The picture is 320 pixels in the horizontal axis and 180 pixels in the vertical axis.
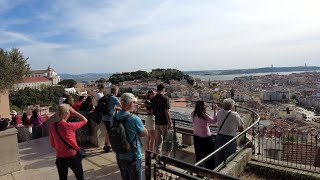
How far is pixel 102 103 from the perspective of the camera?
6.47 metres

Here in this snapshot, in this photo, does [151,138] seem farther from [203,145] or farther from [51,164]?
[51,164]

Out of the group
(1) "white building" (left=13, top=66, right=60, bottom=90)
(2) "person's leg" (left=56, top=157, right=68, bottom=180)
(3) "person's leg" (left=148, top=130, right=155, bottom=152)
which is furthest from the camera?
(1) "white building" (left=13, top=66, right=60, bottom=90)

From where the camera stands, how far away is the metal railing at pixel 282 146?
6.46 meters

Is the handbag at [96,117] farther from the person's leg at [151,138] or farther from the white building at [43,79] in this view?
the white building at [43,79]

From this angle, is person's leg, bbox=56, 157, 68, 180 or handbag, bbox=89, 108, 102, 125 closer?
person's leg, bbox=56, 157, 68, 180

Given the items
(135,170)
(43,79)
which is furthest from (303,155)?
(43,79)

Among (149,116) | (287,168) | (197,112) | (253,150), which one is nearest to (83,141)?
(149,116)

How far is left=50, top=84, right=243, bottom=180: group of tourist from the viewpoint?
3.88m

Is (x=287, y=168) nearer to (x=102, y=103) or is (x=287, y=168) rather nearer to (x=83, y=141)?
(x=102, y=103)

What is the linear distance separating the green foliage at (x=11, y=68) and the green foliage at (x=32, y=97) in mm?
40242


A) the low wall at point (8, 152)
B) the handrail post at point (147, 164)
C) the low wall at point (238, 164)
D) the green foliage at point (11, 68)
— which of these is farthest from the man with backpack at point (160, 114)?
the green foliage at point (11, 68)

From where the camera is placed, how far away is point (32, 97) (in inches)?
2633

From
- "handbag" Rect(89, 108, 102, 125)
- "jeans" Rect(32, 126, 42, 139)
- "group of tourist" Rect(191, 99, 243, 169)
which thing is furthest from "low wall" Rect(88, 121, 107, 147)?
"group of tourist" Rect(191, 99, 243, 169)

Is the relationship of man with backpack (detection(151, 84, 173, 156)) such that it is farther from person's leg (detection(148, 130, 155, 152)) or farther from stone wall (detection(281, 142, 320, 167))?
stone wall (detection(281, 142, 320, 167))
